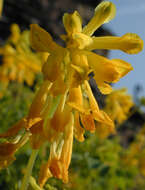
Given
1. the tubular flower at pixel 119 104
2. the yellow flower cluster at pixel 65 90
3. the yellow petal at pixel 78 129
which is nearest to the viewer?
the yellow flower cluster at pixel 65 90

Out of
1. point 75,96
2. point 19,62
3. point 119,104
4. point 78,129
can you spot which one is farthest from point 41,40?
point 119,104

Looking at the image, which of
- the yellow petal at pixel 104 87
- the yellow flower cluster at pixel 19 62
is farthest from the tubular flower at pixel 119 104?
the yellow petal at pixel 104 87

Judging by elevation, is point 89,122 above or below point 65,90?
below

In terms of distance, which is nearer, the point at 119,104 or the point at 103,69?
the point at 103,69

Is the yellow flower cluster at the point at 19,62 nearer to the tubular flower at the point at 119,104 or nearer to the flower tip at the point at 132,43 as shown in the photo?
the tubular flower at the point at 119,104

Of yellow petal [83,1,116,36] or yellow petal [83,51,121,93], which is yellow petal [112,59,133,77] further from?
yellow petal [83,1,116,36]

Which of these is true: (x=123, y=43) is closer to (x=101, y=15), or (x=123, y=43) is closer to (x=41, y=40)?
(x=101, y=15)

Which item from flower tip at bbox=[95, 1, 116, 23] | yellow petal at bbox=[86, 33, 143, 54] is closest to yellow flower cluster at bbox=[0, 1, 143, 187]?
yellow petal at bbox=[86, 33, 143, 54]
